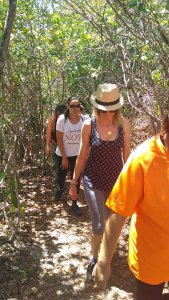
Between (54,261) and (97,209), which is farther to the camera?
(54,261)

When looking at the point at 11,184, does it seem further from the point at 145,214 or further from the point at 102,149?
the point at 145,214

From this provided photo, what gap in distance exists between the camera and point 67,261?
396 cm

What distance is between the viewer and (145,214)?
1.92 m

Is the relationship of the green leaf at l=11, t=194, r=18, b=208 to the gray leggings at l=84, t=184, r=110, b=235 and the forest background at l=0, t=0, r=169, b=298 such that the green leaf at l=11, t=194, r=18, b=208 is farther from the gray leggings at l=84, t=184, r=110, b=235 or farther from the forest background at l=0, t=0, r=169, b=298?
the gray leggings at l=84, t=184, r=110, b=235

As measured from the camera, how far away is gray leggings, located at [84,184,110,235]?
3223 mm

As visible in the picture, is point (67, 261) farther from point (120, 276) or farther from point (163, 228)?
point (163, 228)

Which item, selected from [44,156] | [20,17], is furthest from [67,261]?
[20,17]

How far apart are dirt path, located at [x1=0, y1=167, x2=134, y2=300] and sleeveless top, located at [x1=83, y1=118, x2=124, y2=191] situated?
960 millimetres

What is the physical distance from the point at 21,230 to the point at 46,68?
356 cm

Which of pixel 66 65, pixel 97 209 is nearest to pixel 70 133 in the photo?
pixel 97 209

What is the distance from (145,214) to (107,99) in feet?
5.21

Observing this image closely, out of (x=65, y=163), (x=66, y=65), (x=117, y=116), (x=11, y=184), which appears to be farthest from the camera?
(x=66, y=65)

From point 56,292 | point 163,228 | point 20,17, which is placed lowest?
point 56,292

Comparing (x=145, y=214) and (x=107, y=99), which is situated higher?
Answer: (x=107, y=99)
